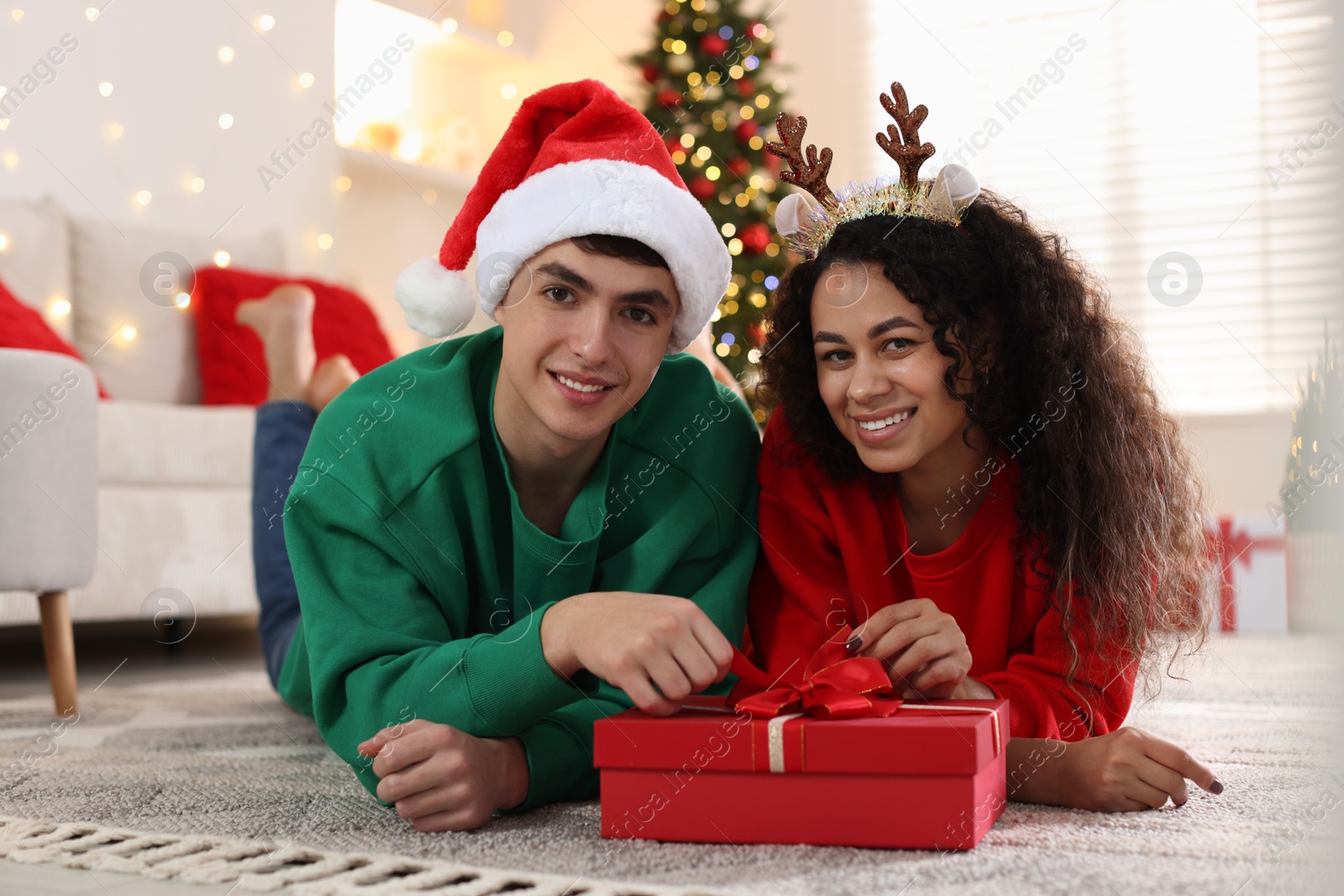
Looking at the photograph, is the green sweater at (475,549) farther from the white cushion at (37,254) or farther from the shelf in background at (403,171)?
the shelf in background at (403,171)

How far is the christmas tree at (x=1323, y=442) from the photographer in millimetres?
430

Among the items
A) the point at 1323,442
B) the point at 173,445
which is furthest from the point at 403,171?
the point at 1323,442

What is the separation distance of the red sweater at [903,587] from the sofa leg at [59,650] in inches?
43.2

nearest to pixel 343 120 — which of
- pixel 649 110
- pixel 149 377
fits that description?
pixel 649 110

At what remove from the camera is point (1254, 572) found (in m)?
3.25

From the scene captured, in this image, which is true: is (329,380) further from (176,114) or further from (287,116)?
(287,116)

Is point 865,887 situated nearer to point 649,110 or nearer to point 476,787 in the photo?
point 476,787

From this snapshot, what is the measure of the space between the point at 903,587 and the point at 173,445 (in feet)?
5.90

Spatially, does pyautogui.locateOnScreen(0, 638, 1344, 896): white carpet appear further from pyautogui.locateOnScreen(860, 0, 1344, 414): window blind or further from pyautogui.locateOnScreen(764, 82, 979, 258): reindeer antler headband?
pyautogui.locateOnScreen(860, 0, 1344, 414): window blind

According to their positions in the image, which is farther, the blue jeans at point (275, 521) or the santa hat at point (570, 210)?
the blue jeans at point (275, 521)

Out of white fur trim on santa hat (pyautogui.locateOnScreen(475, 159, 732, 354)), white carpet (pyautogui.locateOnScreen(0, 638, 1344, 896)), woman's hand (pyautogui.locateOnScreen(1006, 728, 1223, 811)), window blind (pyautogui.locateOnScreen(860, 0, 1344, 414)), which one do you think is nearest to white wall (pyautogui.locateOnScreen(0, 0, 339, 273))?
window blind (pyautogui.locateOnScreen(860, 0, 1344, 414))

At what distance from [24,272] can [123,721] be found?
5.20 ft

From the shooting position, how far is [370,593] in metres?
1.06

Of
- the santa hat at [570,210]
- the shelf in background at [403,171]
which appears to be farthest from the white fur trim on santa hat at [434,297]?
the shelf in background at [403,171]
